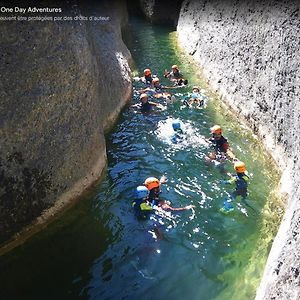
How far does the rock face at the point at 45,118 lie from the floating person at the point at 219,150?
3.91 meters

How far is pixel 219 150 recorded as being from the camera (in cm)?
1430

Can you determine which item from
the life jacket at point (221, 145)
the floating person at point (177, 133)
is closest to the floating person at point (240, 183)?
the life jacket at point (221, 145)

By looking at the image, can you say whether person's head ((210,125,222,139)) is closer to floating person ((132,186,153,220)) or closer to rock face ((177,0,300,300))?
rock face ((177,0,300,300))

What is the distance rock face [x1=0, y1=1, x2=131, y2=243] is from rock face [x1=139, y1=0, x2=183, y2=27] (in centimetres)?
2066

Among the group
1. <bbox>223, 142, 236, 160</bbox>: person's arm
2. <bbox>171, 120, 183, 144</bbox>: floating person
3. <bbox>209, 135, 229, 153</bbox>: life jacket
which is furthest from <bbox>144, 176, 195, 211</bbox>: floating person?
<bbox>171, 120, 183, 144</bbox>: floating person

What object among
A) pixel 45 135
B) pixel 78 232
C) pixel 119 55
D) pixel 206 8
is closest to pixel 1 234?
pixel 78 232

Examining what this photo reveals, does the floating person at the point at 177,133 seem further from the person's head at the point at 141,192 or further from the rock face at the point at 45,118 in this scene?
the person's head at the point at 141,192

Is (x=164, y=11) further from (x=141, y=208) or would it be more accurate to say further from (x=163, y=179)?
(x=141, y=208)

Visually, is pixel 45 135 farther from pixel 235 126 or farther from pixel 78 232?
pixel 235 126

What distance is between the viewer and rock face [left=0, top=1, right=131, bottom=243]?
9758 mm

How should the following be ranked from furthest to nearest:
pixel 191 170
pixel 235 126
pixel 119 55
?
pixel 119 55 < pixel 235 126 < pixel 191 170

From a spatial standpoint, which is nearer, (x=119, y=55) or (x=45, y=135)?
(x=45, y=135)

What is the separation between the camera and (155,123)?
55.6 ft

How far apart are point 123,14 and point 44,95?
2235cm
